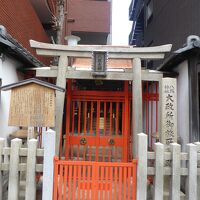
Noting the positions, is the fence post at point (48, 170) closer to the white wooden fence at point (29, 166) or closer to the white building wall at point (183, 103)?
the white wooden fence at point (29, 166)

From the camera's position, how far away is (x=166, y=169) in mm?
5348

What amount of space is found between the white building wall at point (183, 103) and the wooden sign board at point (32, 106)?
12.0ft

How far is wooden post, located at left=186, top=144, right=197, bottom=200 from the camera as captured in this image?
17.4 ft

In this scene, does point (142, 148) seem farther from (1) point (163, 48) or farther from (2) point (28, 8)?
(2) point (28, 8)

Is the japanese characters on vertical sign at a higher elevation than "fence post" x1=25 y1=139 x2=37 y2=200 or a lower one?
higher

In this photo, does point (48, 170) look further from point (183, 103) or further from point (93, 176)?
point (183, 103)

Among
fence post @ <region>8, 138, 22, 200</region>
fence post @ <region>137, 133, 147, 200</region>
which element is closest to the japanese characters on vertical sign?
fence post @ <region>137, 133, 147, 200</region>

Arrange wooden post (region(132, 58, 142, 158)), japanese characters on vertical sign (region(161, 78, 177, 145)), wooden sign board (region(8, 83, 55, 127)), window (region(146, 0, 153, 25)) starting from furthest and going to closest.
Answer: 1. window (region(146, 0, 153, 25))
2. wooden post (region(132, 58, 142, 158))
3. japanese characters on vertical sign (region(161, 78, 177, 145))
4. wooden sign board (region(8, 83, 55, 127))

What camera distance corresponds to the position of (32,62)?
8.55 m

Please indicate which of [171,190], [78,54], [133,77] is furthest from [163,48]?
[171,190]

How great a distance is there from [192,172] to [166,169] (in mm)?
482

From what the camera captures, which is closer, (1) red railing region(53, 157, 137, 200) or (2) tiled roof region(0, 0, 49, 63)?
(1) red railing region(53, 157, 137, 200)

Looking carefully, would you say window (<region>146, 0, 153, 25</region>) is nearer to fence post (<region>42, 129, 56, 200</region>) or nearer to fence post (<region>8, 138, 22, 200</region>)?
fence post (<region>42, 129, 56, 200</region>)

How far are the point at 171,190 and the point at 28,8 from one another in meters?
10.6
